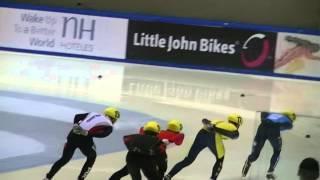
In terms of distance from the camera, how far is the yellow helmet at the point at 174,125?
5.64m

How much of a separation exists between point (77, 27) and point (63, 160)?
1.41m

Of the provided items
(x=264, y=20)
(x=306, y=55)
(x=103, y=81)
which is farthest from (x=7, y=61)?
(x=306, y=55)

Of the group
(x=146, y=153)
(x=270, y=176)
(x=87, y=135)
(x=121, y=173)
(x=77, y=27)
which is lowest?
(x=121, y=173)

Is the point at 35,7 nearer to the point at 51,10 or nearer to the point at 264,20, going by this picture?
the point at 51,10

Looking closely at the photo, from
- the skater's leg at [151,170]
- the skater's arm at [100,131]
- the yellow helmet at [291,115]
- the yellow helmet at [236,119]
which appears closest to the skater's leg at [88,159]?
the skater's arm at [100,131]

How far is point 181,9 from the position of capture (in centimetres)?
573

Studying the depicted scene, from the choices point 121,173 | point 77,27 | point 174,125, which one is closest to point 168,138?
point 174,125

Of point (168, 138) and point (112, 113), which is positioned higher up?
point (112, 113)

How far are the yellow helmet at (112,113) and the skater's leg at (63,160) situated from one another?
49 centimetres

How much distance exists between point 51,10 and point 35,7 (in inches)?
6.8

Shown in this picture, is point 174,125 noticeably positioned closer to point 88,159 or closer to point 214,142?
point 214,142

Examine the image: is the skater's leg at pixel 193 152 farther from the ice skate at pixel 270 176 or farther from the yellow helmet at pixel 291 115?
the yellow helmet at pixel 291 115

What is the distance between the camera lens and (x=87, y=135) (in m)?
5.77

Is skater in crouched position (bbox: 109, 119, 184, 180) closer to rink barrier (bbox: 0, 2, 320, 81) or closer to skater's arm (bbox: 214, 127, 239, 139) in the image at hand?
skater's arm (bbox: 214, 127, 239, 139)
